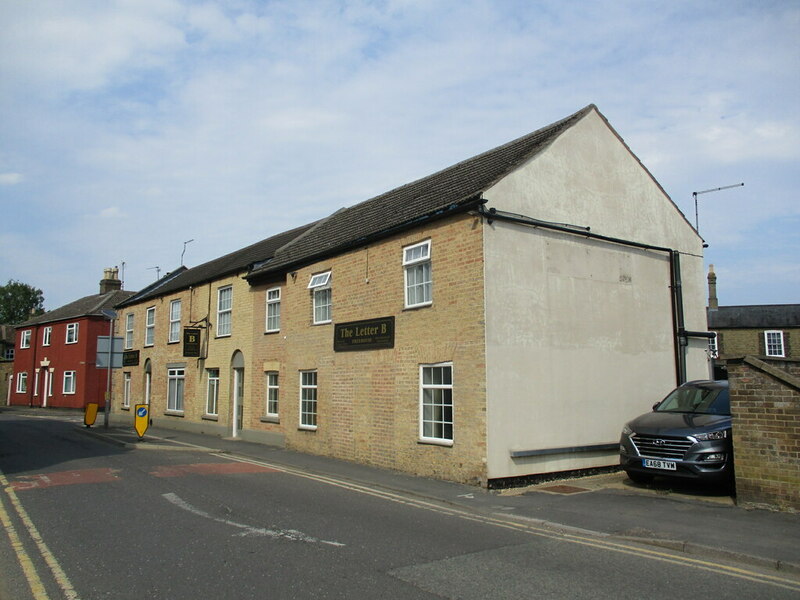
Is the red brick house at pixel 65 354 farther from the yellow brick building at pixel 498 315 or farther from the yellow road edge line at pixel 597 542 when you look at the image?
the yellow road edge line at pixel 597 542

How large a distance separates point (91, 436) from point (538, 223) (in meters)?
17.3

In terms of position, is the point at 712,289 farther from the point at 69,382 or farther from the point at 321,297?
the point at 69,382

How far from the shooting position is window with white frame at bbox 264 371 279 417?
19.5 meters

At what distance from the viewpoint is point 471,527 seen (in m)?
8.37

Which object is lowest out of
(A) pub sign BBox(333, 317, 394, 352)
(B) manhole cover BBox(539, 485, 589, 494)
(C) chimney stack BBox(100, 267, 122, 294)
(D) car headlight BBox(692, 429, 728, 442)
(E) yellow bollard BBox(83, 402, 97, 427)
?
(B) manhole cover BBox(539, 485, 589, 494)

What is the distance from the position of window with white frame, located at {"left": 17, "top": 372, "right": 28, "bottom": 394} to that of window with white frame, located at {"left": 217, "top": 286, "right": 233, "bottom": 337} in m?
35.4

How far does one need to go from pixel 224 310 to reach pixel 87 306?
1092 inches

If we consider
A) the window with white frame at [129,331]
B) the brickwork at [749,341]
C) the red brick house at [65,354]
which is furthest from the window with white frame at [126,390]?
the brickwork at [749,341]

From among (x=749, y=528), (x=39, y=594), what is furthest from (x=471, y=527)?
(x=39, y=594)

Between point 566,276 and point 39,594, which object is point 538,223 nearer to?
point 566,276

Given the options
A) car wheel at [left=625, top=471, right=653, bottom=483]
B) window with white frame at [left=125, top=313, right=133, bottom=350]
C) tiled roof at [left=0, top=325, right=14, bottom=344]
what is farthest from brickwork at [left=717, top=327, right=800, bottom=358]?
tiled roof at [left=0, top=325, right=14, bottom=344]

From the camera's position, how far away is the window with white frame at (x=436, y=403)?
41.0ft

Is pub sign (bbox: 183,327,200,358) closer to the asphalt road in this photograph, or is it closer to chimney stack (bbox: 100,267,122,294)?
the asphalt road

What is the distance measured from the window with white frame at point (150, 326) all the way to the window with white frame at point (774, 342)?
1551 inches
